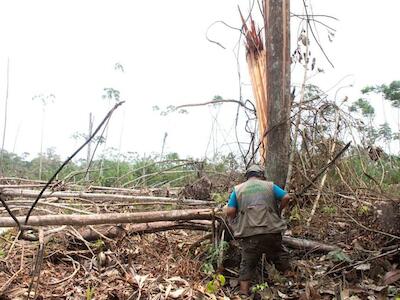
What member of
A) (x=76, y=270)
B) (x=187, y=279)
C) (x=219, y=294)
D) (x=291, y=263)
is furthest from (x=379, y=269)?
(x=76, y=270)

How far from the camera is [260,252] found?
4672 millimetres

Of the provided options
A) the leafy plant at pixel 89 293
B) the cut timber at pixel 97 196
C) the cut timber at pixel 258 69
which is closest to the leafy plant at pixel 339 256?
the cut timber at pixel 258 69

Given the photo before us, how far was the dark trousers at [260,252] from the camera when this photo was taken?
457cm

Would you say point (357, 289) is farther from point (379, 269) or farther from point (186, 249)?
point (186, 249)

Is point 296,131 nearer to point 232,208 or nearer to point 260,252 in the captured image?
point 232,208

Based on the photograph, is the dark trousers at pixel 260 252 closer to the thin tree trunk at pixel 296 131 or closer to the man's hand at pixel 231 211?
the man's hand at pixel 231 211

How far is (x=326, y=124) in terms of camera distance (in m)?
5.88

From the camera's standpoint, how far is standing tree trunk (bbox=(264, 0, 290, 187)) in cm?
519

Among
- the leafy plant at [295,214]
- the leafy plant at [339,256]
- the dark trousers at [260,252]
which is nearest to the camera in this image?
the leafy plant at [339,256]

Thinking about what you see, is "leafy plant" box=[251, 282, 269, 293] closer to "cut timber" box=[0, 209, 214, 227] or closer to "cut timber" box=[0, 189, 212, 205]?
"cut timber" box=[0, 209, 214, 227]

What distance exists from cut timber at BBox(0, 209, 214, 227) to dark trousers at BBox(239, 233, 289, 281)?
62cm

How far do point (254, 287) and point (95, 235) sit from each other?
1.85 meters

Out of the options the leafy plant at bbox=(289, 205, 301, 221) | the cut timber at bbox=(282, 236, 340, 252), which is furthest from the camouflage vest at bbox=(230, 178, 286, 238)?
the leafy plant at bbox=(289, 205, 301, 221)

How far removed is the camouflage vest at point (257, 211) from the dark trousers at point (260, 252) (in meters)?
0.09
